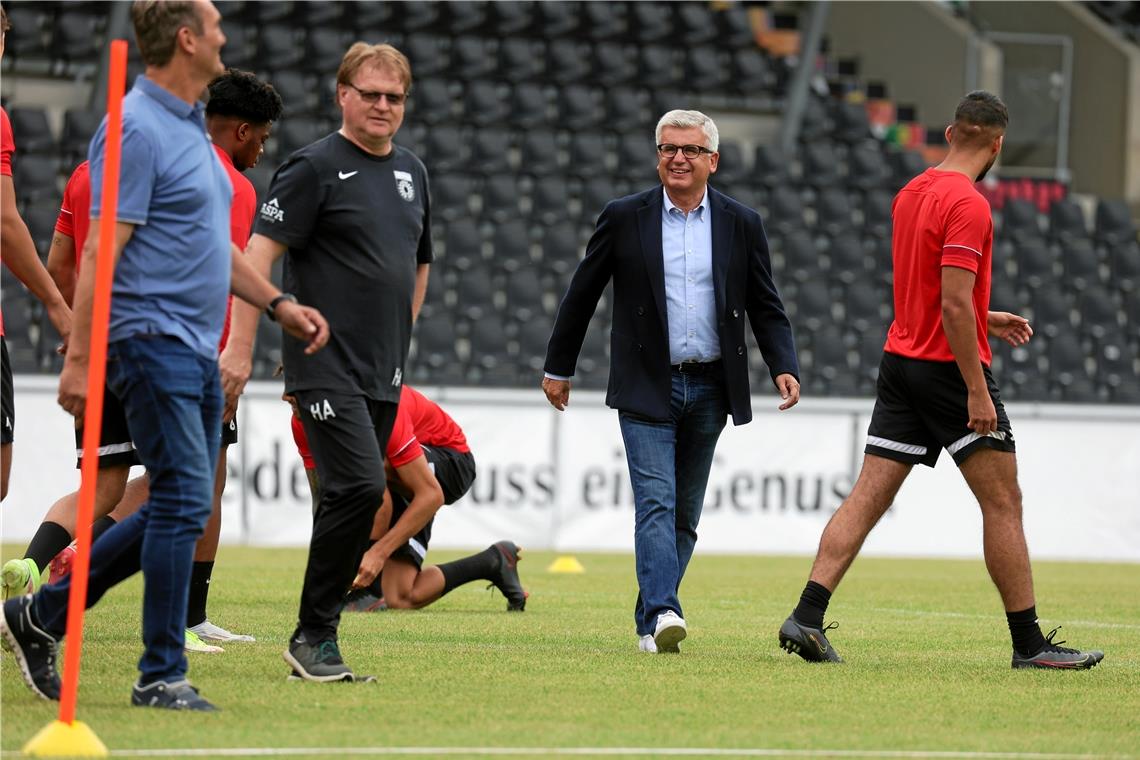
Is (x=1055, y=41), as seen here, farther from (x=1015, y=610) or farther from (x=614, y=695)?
(x=614, y=695)

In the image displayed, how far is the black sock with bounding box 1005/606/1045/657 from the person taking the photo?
654cm

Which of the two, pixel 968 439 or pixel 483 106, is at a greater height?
pixel 483 106

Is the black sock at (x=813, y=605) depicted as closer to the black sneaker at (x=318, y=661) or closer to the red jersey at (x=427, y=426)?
the black sneaker at (x=318, y=661)

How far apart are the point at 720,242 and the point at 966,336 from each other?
1100mm

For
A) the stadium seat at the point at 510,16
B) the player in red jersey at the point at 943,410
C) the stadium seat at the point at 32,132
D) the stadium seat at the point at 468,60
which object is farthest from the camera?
the stadium seat at the point at 510,16

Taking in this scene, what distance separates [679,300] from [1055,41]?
18.9 meters

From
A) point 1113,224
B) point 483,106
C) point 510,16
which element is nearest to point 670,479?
point 483,106

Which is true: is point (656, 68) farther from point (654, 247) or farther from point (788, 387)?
point (788, 387)

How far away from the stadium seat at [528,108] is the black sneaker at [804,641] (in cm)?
1324

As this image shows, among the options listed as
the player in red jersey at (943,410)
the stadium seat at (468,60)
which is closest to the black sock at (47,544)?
the player in red jersey at (943,410)

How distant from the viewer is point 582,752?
4.36 meters

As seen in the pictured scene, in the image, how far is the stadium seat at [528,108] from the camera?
19250mm

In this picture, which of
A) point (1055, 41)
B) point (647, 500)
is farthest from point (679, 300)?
point (1055, 41)

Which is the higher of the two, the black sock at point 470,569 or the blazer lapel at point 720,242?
the blazer lapel at point 720,242
